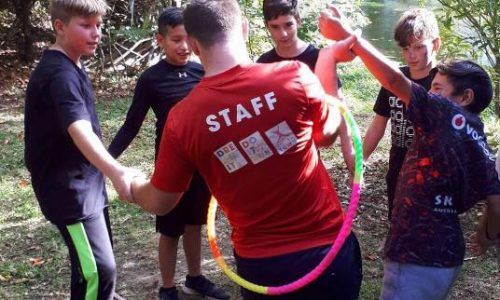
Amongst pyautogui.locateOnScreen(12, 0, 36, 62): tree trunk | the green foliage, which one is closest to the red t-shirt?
the green foliage

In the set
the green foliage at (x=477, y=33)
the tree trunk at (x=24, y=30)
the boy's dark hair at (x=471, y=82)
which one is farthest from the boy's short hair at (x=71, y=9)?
the tree trunk at (x=24, y=30)

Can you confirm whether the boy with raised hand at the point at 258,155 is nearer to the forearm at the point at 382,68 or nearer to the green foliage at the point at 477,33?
the forearm at the point at 382,68

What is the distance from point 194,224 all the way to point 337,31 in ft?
6.30

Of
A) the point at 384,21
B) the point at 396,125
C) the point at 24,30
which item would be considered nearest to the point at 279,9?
the point at 396,125

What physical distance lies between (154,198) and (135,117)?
1.42 meters

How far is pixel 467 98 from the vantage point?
2658mm

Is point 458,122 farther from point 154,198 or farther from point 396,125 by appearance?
point 396,125

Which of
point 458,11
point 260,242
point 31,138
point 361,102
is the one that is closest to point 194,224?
point 31,138

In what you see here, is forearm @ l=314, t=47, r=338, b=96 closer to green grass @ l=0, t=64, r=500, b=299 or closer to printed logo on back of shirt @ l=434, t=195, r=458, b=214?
printed logo on back of shirt @ l=434, t=195, r=458, b=214

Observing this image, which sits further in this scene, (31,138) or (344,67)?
(344,67)

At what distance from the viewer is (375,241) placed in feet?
16.4

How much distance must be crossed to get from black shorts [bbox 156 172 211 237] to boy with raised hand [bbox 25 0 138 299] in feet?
2.14

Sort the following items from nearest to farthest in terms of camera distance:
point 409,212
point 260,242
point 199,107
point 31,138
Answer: point 199,107, point 260,242, point 409,212, point 31,138

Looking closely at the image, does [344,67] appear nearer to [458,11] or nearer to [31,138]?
A: [458,11]
